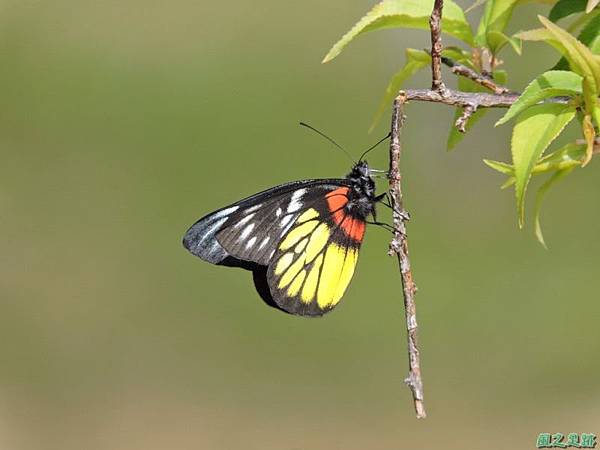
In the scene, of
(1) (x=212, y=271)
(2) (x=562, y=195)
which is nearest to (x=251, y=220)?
(1) (x=212, y=271)

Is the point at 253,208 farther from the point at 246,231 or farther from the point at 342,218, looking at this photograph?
the point at 342,218

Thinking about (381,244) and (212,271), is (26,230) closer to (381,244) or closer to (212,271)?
(212,271)

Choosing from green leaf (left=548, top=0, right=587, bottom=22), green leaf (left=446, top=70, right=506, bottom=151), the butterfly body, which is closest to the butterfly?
the butterfly body

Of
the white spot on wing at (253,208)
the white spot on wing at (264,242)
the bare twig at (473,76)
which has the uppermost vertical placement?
the bare twig at (473,76)

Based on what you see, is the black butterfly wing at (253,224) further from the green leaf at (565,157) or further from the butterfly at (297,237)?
the green leaf at (565,157)

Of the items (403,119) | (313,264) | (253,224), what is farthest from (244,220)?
(403,119)

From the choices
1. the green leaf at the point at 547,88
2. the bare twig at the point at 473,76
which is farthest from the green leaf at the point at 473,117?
the green leaf at the point at 547,88
